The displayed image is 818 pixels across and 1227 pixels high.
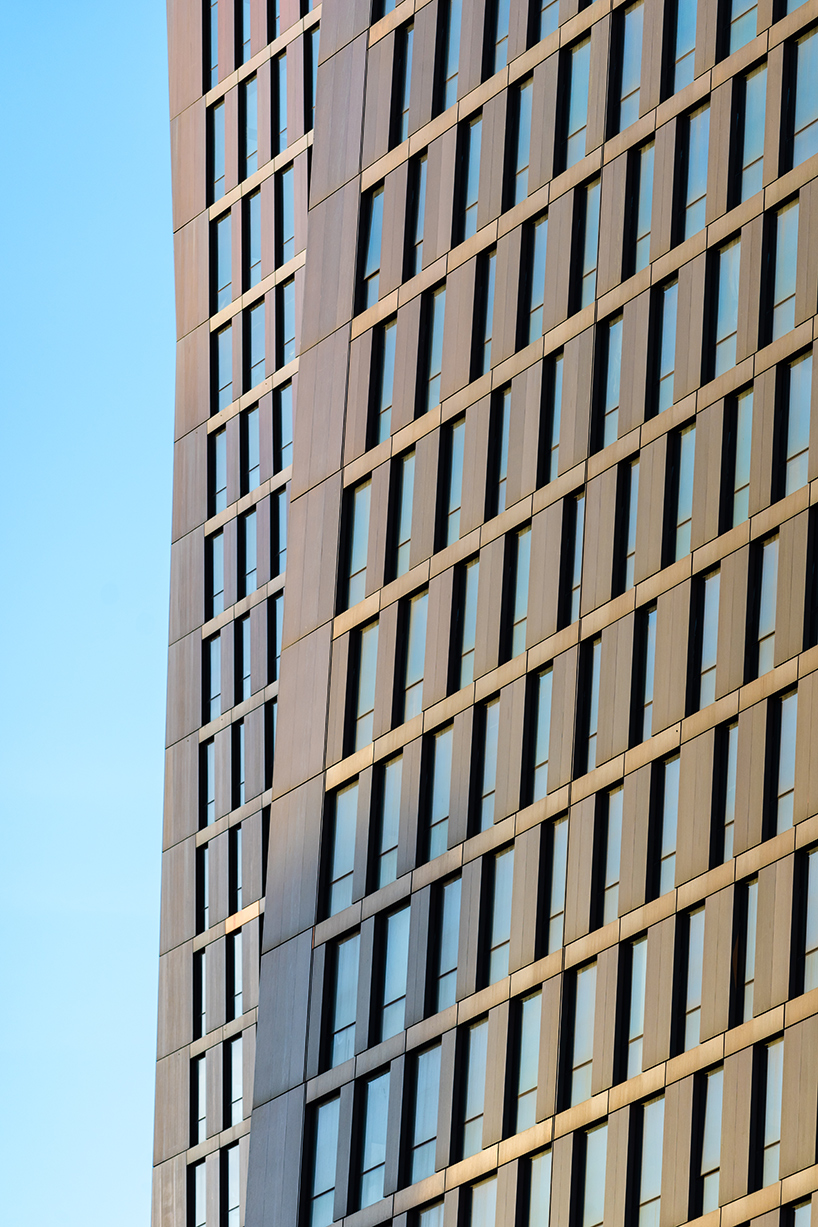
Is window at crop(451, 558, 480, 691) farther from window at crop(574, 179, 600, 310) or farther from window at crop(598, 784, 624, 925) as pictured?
window at crop(574, 179, 600, 310)

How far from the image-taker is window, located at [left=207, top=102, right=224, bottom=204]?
82625mm

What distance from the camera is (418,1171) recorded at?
165 ft

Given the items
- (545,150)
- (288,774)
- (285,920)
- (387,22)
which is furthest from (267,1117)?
(387,22)

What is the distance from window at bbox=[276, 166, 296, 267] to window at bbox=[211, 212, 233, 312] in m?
2.59

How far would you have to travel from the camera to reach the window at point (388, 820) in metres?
54.1

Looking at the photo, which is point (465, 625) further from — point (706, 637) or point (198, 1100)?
point (198, 1100)

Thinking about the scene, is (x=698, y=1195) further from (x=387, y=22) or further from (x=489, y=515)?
(x=387, y=22)

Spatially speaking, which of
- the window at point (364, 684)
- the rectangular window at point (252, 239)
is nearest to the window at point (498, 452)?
the window at point (364, 684)

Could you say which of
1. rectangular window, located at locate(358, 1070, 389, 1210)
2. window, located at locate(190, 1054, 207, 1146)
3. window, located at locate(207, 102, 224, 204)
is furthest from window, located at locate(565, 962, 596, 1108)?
window, located at locate(207, 102, 224, 204)

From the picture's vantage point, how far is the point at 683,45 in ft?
176

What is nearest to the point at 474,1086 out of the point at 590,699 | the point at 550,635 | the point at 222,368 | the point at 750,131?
→ the point at 590,699

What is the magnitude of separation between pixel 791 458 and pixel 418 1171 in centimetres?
1678

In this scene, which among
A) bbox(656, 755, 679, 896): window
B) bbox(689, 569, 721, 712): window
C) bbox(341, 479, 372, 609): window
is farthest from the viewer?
bbox(341, 479, 372, 609): window

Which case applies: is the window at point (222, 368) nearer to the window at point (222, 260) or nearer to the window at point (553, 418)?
the window at point (222, 260)
